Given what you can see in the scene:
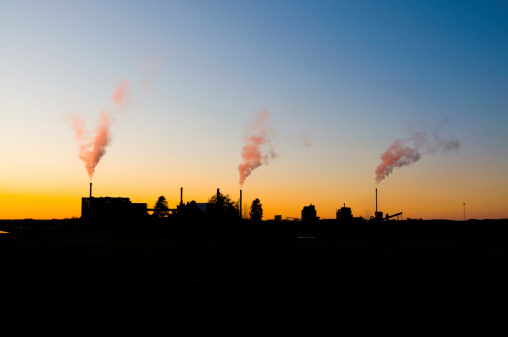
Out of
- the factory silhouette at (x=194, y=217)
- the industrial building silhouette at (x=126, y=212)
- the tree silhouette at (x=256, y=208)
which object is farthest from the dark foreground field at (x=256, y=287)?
the tree silhouette at (x=256, y=208)

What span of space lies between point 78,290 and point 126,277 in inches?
93.5

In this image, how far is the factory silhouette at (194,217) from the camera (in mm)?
46750

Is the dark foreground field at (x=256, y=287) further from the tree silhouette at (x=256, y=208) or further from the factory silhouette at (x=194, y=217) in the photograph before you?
the tree silhouette at (x=256, y=208)

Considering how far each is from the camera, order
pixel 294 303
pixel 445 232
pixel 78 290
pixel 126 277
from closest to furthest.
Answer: pixel 294 303 < pixel 78 290 < pixel 126 277 < pixel 445 232

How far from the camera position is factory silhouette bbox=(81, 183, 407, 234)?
4675 centimetres

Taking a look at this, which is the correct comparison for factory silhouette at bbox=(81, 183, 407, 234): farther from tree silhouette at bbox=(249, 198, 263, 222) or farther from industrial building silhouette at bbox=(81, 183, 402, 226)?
tree silhouette at bbox=(249, 198, 263, 222)

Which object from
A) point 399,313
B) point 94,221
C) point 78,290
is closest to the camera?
point 399,313

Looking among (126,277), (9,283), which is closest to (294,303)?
(126,277)

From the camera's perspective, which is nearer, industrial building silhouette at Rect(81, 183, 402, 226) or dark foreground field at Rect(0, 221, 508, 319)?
dark foreground field at Rect(0, 221, 508, 319)

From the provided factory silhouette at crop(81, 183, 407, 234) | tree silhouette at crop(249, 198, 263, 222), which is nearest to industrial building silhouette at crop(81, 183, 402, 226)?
factory silhouette at crop(81, 183, 407, 234)

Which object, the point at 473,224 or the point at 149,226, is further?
the point at 149,226

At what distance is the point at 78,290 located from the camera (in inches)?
393

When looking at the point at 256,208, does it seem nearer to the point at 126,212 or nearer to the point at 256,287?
the point at 126,212

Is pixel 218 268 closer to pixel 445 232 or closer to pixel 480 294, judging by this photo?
pixel 480 294
